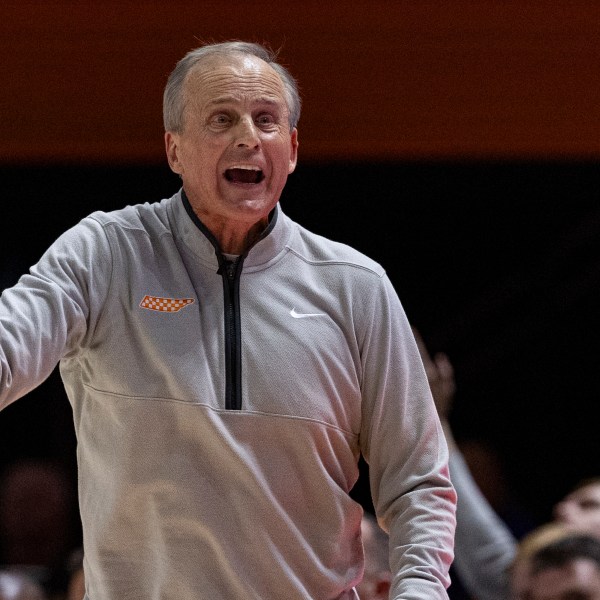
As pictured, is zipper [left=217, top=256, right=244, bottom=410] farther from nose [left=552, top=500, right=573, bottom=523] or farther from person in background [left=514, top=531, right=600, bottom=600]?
nose [left=552, top=500, right=573, bottom=523]

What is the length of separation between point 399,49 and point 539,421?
8.38 feet

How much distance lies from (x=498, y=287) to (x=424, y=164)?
59cm

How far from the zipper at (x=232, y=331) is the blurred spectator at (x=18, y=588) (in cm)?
205

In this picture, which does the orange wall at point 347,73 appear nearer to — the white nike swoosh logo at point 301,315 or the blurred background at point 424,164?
the blurred background at point 424,164

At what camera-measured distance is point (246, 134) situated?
1880 mm

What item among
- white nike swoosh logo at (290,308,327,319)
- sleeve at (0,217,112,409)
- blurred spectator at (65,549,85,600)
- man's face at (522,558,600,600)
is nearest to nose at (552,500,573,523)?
man's face at (522,558,600,600)

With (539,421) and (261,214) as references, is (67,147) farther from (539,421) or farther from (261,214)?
(539,421)

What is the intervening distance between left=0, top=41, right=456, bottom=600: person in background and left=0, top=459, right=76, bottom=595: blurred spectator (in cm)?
252

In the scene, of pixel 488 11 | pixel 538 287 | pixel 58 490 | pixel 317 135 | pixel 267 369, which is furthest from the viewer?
pixel 538 287

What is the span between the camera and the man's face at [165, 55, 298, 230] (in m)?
1.89

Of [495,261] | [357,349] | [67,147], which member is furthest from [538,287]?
[357,349]

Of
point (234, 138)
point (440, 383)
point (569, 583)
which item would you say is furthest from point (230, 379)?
point (440, 383)

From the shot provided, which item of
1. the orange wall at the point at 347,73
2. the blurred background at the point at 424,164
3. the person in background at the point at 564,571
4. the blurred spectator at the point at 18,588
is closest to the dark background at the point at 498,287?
the blurred background at the point at 424,164

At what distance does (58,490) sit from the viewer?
4.42 m
